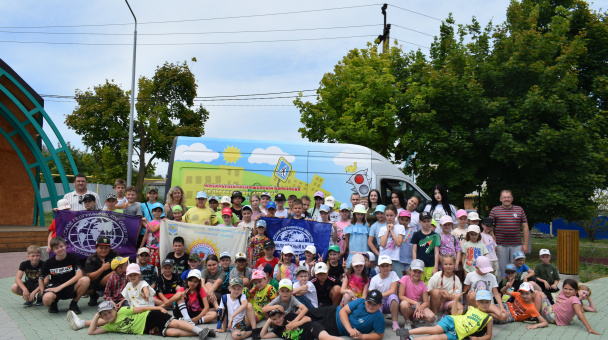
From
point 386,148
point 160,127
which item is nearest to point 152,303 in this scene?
point 386,148

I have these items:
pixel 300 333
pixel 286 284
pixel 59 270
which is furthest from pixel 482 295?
pixel 59 270

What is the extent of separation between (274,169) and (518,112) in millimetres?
8694

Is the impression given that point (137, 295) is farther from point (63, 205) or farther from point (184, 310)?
point (63, 205)

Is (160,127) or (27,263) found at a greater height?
(160,127)

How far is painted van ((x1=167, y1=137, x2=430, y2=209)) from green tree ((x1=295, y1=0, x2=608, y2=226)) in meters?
5.40

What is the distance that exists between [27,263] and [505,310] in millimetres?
7816

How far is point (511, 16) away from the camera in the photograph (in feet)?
53.8

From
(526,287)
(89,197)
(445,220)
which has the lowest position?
(526,287)

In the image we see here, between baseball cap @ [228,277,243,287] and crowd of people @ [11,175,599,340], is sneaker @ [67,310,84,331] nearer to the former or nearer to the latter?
crowd of people @ [11,175,599,340]

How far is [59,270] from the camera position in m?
7.60

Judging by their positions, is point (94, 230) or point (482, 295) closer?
point (482, 295)

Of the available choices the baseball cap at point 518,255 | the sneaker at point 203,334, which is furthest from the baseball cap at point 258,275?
the baseball cap at point 518,255

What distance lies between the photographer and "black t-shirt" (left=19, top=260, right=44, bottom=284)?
7668 millimetres

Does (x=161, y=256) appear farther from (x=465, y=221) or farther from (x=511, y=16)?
(x=511, y=16)
